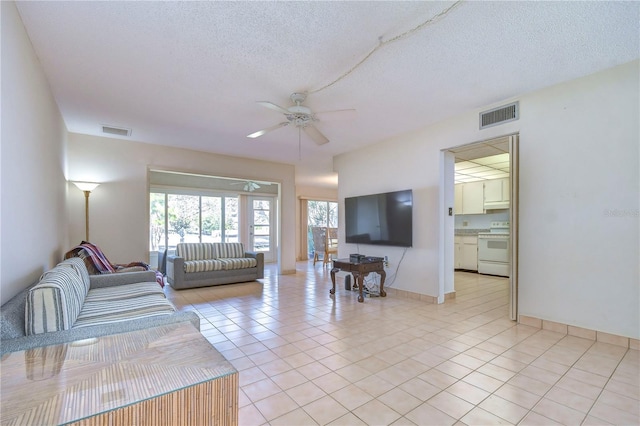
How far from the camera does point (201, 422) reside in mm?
990

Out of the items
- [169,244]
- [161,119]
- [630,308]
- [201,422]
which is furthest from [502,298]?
[169,244]

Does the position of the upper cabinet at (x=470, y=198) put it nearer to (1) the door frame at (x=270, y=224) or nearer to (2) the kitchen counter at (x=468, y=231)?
(2) the kitchen counter at (x=468, y=231)

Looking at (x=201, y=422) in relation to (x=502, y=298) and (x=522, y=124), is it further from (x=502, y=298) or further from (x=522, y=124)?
(x=502, y=298)

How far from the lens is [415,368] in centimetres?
227

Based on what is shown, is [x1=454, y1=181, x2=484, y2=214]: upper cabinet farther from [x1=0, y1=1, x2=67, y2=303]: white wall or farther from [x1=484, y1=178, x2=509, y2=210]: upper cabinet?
[x1=0, y1=1, x2=67, y2=303]: white wall

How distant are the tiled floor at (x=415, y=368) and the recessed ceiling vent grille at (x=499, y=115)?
7.75ft

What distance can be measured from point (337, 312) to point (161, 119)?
11.5 feet

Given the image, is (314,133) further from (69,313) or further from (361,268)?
(69,313)

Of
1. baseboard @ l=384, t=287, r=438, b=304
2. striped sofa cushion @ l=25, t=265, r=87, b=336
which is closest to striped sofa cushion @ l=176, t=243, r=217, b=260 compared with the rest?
baseboard @ l=384, t=287, r=438, b=304

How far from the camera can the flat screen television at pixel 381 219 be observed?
4.39m

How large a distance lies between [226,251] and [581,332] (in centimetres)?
549

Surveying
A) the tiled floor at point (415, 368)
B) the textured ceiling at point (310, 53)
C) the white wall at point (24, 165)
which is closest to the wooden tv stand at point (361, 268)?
the tiled floor at point (415, 368)

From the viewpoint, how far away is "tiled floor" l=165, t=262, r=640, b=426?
1.74 meters

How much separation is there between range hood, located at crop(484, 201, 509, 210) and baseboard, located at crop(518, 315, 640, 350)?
13.0 ft
